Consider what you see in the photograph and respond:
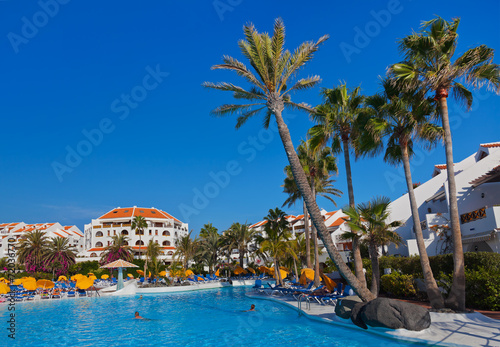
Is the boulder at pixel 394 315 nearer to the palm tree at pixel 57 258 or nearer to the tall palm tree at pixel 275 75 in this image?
the tall palm tree at pixel 275 75

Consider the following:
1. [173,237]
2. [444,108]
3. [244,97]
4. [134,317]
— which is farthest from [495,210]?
[173,237]

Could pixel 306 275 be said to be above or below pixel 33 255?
below

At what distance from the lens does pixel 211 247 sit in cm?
5425

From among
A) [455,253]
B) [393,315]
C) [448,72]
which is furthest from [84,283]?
[448,72]

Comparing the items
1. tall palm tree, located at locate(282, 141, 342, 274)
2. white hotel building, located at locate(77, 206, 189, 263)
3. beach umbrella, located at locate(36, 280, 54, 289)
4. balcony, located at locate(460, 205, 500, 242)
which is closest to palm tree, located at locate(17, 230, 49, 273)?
white hotel building, located at locate(77, 206, 189, 263)

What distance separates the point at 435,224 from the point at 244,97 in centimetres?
1693

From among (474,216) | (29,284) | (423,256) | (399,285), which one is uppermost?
(474,216)

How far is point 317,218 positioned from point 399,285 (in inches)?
329

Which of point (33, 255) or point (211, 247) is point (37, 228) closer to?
point (33, 255)

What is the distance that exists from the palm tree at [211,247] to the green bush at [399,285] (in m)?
37.2

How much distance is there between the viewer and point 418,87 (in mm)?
13805

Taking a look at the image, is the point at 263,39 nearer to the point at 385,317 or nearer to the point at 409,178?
the point at 409,178

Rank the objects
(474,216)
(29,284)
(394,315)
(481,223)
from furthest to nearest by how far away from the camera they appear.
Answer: (29,284) < (474,216) < (481,223) < (394,315)

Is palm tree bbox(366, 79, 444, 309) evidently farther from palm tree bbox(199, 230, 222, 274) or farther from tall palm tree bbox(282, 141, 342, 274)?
palm tree bbox(199, 230, 222, 274)
